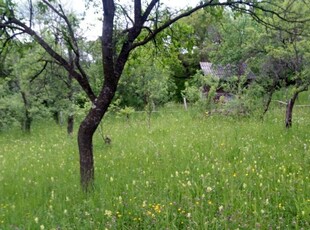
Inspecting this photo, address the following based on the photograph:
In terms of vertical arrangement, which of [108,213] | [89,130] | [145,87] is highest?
[145,87]

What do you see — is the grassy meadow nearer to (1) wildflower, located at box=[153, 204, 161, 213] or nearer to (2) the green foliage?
(1) wildflower, located at box=[153, 204, 161, 213]

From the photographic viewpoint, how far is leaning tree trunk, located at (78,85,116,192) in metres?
4.57

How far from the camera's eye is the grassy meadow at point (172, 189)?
366 cm

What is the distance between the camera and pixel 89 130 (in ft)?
15.3

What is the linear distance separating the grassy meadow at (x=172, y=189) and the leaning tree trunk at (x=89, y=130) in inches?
8.8

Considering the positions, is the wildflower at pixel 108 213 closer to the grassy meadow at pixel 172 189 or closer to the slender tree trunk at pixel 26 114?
the grassy meadow at pixel 172 189

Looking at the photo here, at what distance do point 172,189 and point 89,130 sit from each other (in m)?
1.44

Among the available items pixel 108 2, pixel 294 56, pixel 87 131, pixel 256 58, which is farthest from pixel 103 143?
pixel 256 58

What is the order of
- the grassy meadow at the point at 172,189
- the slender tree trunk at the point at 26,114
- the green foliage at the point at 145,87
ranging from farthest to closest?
the slender tree trunk at the point at 26,114 → the green foliage at the point at 145,87 → the grassy meadow at the point at 172,189

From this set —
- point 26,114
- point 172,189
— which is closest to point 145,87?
point 26,114

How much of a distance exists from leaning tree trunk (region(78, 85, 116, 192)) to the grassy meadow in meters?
0.22

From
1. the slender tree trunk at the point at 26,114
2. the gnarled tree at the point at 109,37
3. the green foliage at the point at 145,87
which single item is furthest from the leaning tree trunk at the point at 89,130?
the slender tree trunk at the point at 26,114

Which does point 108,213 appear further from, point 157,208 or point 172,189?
point 172,189

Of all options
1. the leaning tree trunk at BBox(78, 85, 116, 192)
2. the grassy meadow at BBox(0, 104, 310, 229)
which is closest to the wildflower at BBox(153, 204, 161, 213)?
the grassy meadow at BBox(0, 104, 310, 229)
